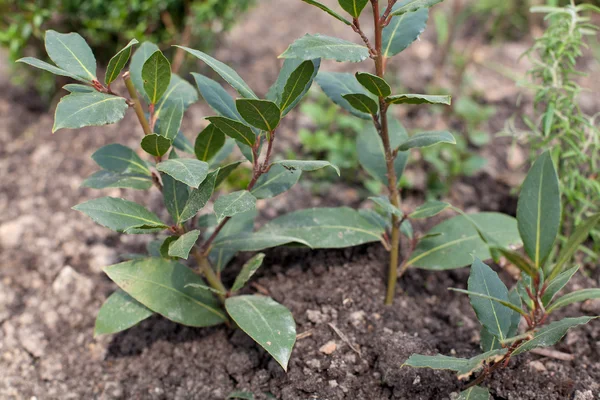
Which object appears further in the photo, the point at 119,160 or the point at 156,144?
the point at 119,160

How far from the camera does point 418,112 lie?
3.24 metres

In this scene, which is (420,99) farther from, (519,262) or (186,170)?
(186,170)

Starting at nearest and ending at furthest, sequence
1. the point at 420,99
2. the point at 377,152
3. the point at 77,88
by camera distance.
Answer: the point at 420,99 < the point at 77,88 < the point at 377,152

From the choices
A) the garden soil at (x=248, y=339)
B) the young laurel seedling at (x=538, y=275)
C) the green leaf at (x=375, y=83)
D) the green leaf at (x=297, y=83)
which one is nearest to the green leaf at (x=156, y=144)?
the green leaf at (x=297, y=83)

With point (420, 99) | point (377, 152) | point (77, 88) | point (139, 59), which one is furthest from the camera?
point (377, 152)

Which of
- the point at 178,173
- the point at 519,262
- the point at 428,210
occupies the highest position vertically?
the point at 178,173

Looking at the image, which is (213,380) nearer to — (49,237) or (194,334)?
(194,334)

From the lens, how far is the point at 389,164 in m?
1.79

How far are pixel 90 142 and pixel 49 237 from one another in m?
0.70

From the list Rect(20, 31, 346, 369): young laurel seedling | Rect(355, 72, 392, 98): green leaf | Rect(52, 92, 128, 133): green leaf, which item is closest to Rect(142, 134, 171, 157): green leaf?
Rect(20, 31, 346, 369): young laurel seedling

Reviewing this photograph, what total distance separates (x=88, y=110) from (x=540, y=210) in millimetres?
1178

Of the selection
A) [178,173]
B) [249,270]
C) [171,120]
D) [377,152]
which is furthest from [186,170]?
[377,152]

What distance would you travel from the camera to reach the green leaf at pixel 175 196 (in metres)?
1.71

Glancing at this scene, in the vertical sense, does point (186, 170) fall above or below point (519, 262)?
above
